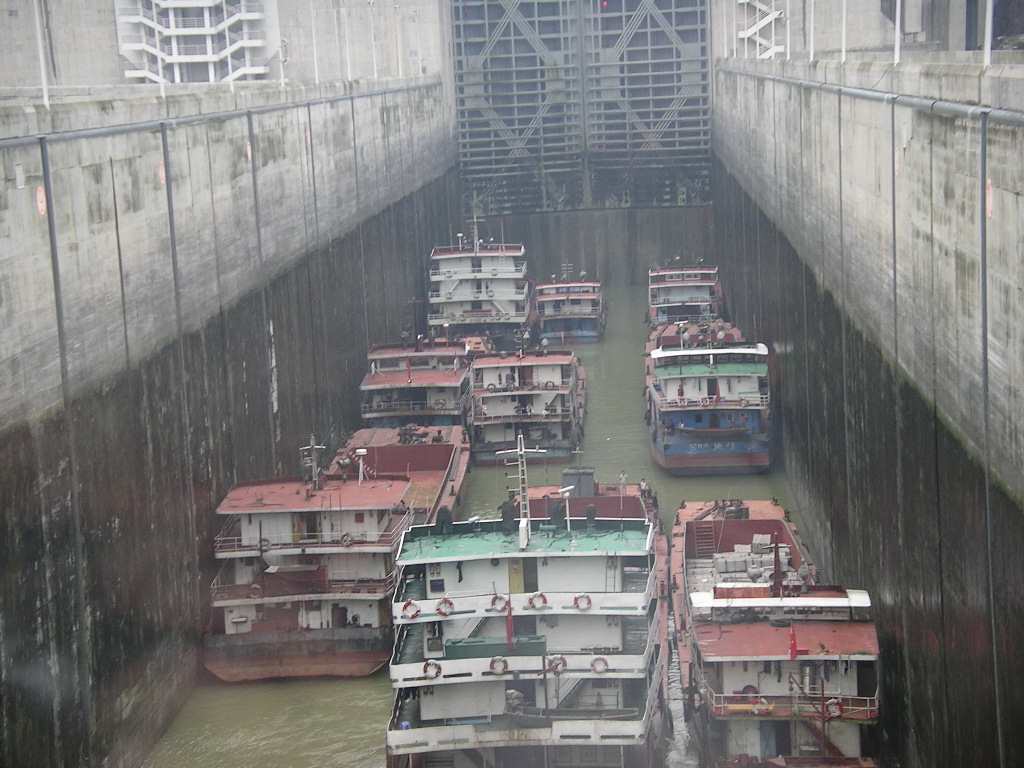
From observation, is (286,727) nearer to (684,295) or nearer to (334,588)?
(334,588)

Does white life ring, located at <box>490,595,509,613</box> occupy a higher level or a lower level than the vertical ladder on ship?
higher

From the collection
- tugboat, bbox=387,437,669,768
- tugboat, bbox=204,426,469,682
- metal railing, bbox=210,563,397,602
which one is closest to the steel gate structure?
Answer: tugboat, bbox=204,426,469,682

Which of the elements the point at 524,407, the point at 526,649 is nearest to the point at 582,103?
the point at 524,407

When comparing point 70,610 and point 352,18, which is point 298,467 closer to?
point 70,610

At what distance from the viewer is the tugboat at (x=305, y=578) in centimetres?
1560

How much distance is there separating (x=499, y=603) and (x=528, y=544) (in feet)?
2.31

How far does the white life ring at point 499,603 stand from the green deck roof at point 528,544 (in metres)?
0.42

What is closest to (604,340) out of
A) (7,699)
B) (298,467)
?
(298,467)

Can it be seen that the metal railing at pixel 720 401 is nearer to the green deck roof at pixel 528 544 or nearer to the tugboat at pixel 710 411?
the tugboat at pixel 710 411

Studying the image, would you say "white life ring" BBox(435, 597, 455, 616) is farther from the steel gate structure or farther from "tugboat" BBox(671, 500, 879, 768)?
the steel gate structure

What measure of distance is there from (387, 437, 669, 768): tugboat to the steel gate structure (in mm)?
26744

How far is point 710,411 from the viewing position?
73.9 feet

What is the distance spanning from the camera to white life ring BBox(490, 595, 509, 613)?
13.1 meters

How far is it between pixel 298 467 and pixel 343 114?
8860 mm
